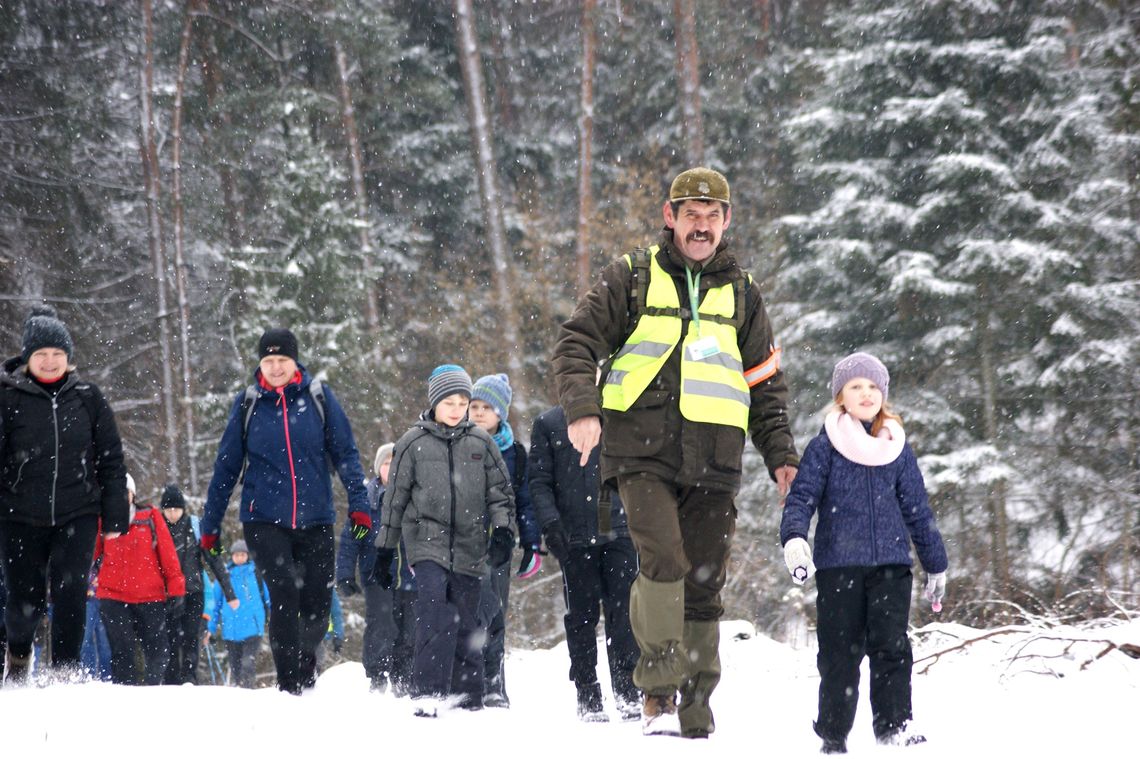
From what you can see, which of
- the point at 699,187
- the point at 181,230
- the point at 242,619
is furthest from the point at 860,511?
the point at 181,230

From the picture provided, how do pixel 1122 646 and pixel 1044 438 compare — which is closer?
pixel 1122 646

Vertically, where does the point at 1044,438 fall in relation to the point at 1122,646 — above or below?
above

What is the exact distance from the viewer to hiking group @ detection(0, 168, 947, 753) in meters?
4.95

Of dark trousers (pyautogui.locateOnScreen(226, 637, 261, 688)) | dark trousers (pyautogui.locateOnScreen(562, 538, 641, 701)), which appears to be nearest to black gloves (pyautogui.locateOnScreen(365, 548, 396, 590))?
dark trousers (pyautogui.locateOnScreen(562, 538, 641, 701))

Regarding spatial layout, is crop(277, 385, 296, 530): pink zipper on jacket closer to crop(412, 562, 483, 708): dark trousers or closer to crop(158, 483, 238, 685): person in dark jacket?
crop(412, 562, 483, 708): dark trousers

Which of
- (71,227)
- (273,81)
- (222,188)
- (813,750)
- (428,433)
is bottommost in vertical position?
(813,750)

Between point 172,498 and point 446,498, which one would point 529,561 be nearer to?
point 446,498

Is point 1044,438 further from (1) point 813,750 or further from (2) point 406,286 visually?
(2) point 406,286

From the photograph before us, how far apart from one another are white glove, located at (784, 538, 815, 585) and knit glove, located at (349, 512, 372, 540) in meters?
2.96

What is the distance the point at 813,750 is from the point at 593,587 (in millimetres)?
2037

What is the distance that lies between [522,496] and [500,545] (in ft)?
2.03

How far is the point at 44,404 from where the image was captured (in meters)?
6.83

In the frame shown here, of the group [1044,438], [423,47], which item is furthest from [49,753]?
[423,47]

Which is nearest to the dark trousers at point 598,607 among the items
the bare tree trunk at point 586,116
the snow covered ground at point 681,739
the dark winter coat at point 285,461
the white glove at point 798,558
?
the snow covered ground at point 681,739
